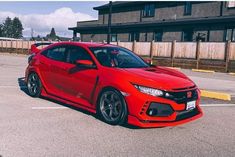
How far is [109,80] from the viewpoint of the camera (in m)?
5.21

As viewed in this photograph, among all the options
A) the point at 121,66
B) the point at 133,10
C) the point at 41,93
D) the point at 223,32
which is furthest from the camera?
the point at 133,10

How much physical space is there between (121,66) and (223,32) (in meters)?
19.8

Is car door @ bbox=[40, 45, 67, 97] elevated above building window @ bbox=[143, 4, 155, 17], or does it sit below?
below

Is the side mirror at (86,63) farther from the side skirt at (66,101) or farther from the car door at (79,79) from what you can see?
the side skirt at (66,101)

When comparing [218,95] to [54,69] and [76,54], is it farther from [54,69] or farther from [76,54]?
[54,69]

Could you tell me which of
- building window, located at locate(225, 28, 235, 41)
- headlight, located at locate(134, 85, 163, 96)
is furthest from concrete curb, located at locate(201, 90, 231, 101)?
building window, located at locate(225, 28, 235, 41)

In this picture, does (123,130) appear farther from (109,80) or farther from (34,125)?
(34,125)

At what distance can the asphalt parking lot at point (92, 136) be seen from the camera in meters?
4.00

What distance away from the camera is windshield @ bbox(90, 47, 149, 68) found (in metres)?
5.73

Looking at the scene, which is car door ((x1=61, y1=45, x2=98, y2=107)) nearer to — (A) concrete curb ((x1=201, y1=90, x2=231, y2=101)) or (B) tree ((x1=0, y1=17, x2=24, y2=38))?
(A) concrete curb ((x1=201, y1=90, x2=231, y2=101))

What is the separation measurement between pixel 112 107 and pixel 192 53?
16.5 metres

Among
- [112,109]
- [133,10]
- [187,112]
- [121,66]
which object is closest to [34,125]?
[112,109]

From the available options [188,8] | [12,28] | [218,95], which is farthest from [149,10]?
[12,28]

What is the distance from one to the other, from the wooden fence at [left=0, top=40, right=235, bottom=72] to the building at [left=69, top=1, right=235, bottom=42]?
13.4 ft
